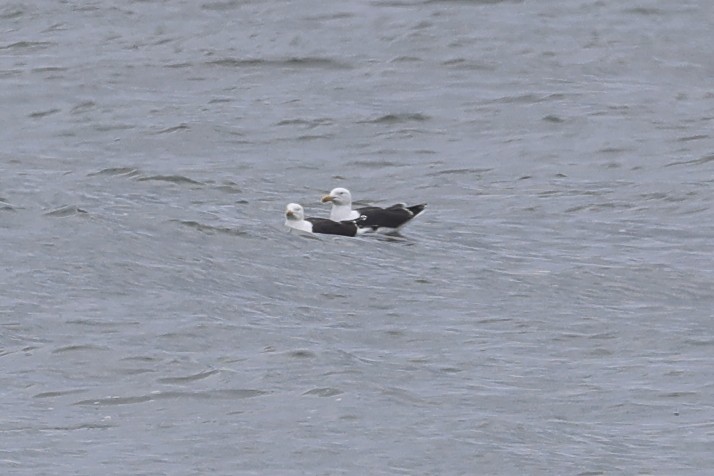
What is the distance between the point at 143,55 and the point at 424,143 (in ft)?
20.9

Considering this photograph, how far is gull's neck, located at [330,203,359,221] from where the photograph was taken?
18047mm

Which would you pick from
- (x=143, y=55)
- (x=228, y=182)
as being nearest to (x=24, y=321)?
(x=228, y=182)

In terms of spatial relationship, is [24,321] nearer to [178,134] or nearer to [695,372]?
[695,372]

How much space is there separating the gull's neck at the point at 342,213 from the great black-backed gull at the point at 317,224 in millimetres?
58

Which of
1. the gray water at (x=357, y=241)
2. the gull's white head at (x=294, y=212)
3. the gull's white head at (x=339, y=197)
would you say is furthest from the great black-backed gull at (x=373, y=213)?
the gull's white head at (x=294, y=212)

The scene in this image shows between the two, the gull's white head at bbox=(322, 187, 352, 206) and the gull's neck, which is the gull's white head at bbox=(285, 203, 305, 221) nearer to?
the gull's neck

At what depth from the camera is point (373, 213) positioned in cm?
1792

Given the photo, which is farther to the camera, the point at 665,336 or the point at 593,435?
the point at 665,336

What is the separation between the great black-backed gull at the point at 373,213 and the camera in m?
17.6

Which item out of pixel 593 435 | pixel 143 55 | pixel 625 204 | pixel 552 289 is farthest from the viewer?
pixel 143 55

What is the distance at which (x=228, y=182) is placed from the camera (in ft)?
64.7

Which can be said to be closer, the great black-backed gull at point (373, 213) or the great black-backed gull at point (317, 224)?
the great black-backed gull at point (317, 224)

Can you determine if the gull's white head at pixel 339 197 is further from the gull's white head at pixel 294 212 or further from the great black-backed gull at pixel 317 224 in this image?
the gull's white head at pixel 294 212

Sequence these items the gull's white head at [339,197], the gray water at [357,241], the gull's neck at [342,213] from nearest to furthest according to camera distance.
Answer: the gray water at [357,241] < the gull's neck at [342,213] < the gull's white head at [339,197]
